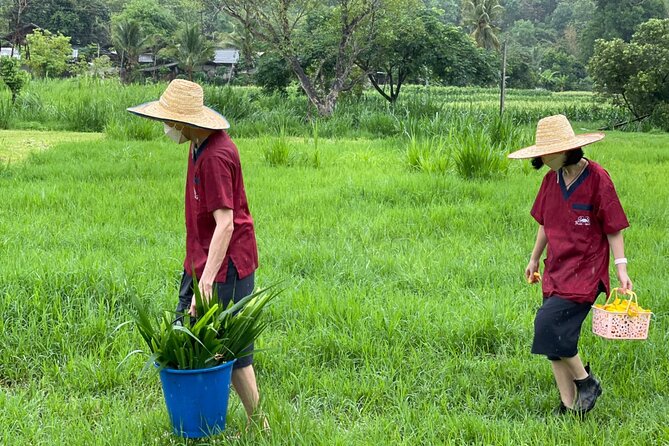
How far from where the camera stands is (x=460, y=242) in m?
5.74

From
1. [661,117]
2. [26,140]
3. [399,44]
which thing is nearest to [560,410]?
[26,140]

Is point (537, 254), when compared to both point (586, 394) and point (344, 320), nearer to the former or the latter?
point (586, 394)

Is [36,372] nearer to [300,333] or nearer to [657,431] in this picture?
[300,333]

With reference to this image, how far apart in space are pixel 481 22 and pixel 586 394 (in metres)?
57.2

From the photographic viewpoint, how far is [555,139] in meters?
2.91

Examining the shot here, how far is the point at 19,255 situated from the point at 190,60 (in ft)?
139

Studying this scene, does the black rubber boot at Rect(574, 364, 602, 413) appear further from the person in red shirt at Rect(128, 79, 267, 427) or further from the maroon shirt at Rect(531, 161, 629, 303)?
the person in red shirt at Rect(128, 79, 267, 427)

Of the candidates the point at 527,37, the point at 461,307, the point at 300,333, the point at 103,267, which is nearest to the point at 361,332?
the point at 300,333

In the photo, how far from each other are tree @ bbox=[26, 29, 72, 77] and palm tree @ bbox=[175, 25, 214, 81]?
316 inches

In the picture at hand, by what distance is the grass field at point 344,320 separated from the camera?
9.40ft

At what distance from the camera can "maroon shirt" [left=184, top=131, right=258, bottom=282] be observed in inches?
101

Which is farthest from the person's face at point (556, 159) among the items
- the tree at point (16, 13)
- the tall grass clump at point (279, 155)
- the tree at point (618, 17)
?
the tree at point (618, 17)

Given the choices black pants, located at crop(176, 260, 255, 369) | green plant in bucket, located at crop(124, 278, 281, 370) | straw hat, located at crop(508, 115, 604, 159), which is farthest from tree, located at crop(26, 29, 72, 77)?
straw hat, located at crop(508, 115, 604, 159)

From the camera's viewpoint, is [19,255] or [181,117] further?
[19,255]
